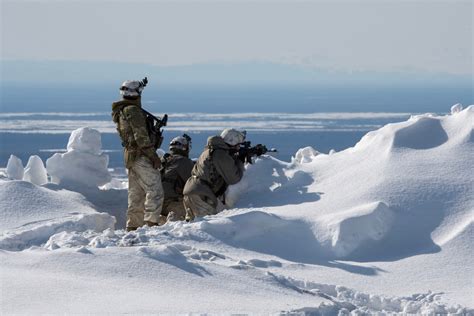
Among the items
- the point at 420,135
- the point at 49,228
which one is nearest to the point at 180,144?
the point at 49,228

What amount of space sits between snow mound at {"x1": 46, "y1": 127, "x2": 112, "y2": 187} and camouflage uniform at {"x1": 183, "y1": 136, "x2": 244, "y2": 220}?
2617 mm

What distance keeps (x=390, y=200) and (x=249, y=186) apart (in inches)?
88.7

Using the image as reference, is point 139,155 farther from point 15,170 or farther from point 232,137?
point 15,170

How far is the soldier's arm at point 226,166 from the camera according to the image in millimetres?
12539

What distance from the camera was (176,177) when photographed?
44.5 ft

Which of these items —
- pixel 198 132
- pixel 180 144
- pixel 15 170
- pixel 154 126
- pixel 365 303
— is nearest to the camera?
pixel 365 303

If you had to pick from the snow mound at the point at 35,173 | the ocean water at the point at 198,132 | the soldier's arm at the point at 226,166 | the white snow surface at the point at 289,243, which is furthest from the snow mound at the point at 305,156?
the ocean water at the point at 198,132

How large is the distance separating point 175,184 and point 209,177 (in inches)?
43.9

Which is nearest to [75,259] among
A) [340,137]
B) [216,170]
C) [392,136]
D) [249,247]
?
[249,247]

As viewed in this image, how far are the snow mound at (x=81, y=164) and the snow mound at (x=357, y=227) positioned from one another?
4.67 m

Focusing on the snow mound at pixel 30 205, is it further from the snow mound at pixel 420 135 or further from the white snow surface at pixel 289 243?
the snow mound at pixel 420 135

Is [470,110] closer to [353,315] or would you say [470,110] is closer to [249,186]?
Answer: [249,186]

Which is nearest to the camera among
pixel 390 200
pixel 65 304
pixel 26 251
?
pixel 65 304

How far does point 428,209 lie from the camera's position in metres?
11.6
